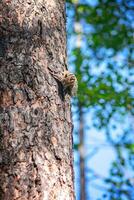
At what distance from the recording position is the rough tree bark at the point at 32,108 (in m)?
2.84

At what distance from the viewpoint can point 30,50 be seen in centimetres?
321

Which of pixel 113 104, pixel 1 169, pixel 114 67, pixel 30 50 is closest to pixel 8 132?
pixel 1 169

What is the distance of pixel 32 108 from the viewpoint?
3.02 meters

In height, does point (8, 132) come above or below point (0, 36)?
below

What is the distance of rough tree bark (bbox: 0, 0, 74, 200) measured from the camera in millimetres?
2836

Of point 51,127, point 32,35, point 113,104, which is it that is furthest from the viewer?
point 113,104

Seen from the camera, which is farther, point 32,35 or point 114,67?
point 114,67

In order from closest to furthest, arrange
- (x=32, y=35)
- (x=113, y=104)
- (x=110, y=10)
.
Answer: (x=32, y=35), (x=113, y=104), (x=110, y=10)

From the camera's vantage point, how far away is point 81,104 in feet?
27.4

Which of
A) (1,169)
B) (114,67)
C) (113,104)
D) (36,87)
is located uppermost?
(114,67)

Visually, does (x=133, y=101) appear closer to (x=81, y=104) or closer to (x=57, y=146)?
(x=81, y=104)

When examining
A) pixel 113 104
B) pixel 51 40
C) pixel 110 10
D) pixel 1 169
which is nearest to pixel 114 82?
pixel 113 104

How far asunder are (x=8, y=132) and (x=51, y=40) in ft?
2.51

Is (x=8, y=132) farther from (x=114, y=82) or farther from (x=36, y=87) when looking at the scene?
(x=114, y=82)
